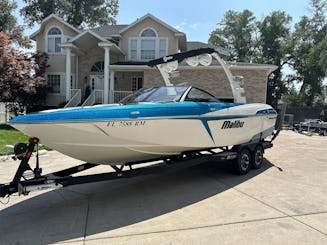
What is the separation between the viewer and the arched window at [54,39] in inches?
891

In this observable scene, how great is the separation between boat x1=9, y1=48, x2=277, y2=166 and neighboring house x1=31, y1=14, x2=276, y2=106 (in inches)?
471

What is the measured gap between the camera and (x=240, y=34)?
138ft

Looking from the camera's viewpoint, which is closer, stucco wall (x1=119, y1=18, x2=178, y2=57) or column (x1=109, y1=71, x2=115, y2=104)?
Result: column (x1=109, y1=71, x2=115, y2=104)

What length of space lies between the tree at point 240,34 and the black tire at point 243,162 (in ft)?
117

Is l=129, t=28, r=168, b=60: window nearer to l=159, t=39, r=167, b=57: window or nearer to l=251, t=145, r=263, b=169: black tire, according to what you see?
l=159, t=39, r=167, b=57: window

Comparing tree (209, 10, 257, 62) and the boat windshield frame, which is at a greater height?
tree (209, 10, 257, 62)

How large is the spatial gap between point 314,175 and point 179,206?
4014mm

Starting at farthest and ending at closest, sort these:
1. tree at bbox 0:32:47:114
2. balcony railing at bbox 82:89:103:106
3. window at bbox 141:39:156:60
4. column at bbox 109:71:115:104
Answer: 1. window at bbox 141:39:156:60
2. balcony railing at bbox 82:89:103:106
3. column at bbox 109:71:115:104
4. tree at bbox 0:32:47:114

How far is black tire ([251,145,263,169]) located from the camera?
302 inches

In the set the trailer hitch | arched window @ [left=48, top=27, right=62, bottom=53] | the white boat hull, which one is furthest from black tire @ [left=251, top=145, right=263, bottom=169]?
arched window @ [left=48, top=27, right=62, bottom=53]

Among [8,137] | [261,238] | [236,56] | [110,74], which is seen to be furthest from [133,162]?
[236,56]

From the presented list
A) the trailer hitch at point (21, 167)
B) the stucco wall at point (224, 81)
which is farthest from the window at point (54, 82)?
the trailer hitch at point (21, 167)

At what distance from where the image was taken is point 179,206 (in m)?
5.04

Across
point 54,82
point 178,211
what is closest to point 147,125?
point 178,211
